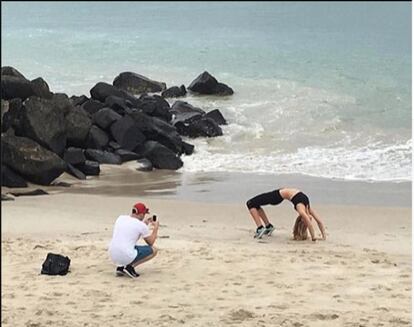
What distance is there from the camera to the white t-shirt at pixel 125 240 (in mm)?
7828

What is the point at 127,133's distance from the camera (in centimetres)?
1717

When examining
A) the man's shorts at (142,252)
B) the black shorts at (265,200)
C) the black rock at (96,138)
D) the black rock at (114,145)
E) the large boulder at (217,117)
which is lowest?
the man's shorts at (142,252)

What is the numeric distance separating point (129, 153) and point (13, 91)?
265 cm

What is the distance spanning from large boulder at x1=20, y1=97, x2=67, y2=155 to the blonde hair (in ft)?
20.5

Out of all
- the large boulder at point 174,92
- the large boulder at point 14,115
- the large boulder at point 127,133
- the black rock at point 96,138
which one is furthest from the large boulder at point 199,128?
the large boulder at point 174,92

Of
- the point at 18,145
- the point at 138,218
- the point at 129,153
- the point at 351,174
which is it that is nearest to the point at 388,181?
the point at 351,174

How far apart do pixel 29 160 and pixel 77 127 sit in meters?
2.71

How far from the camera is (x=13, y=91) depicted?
1566 cm

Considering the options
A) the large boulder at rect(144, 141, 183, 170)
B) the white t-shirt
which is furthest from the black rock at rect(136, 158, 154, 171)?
the white t-shirt

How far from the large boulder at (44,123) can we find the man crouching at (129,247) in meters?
6.77

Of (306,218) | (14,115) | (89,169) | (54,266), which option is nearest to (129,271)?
(54,266)

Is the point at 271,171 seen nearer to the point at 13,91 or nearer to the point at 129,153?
the point at 129,153

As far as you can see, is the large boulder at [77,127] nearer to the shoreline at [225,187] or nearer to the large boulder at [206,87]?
the shoreline at [225,187]

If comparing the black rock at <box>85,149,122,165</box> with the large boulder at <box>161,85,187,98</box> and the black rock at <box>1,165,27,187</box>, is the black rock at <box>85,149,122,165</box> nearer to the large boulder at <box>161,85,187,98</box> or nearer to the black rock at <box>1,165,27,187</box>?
the black rock at <box>1,165,27,187</box>
